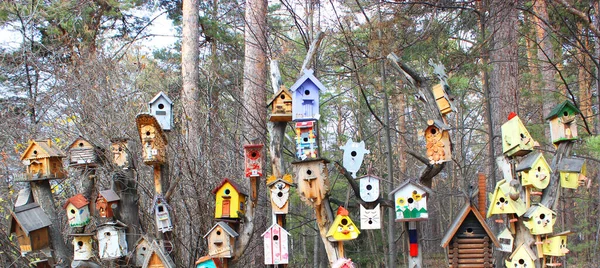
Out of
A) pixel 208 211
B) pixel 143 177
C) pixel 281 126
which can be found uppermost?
pixel 281 126

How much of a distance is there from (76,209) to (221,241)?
5.40 ft

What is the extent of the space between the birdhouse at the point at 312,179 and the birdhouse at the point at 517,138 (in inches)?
71.3

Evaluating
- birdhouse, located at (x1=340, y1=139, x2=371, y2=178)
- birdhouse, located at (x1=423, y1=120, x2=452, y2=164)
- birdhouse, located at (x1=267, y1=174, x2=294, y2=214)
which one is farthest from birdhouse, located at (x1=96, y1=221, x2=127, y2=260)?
birdhouse, located at (x1=423, y1=120, x2=452, y2=164)

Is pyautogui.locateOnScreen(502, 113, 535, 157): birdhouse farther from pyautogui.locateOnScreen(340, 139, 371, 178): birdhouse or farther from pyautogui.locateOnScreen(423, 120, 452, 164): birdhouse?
pyautogui.locateOnScreen(340, 139, 371, 178): birdhouse

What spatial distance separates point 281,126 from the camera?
5.29m

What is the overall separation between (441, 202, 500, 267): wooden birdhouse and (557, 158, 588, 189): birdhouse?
0.87 meters

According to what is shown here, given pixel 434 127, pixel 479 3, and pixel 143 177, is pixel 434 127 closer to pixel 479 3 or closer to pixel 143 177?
pixel 143 177

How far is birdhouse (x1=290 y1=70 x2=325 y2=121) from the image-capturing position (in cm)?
500

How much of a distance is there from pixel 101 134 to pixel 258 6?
10.5 feet

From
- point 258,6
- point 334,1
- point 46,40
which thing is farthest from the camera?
point 46,40

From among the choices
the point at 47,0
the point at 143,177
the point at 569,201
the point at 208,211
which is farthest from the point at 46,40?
the point at 569,201

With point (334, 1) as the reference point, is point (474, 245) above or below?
below

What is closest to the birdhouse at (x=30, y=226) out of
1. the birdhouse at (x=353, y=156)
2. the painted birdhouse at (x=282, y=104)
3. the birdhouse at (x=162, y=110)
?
the birdhouse at (x=162, y=110)

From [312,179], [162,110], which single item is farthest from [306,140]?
[162,110]
